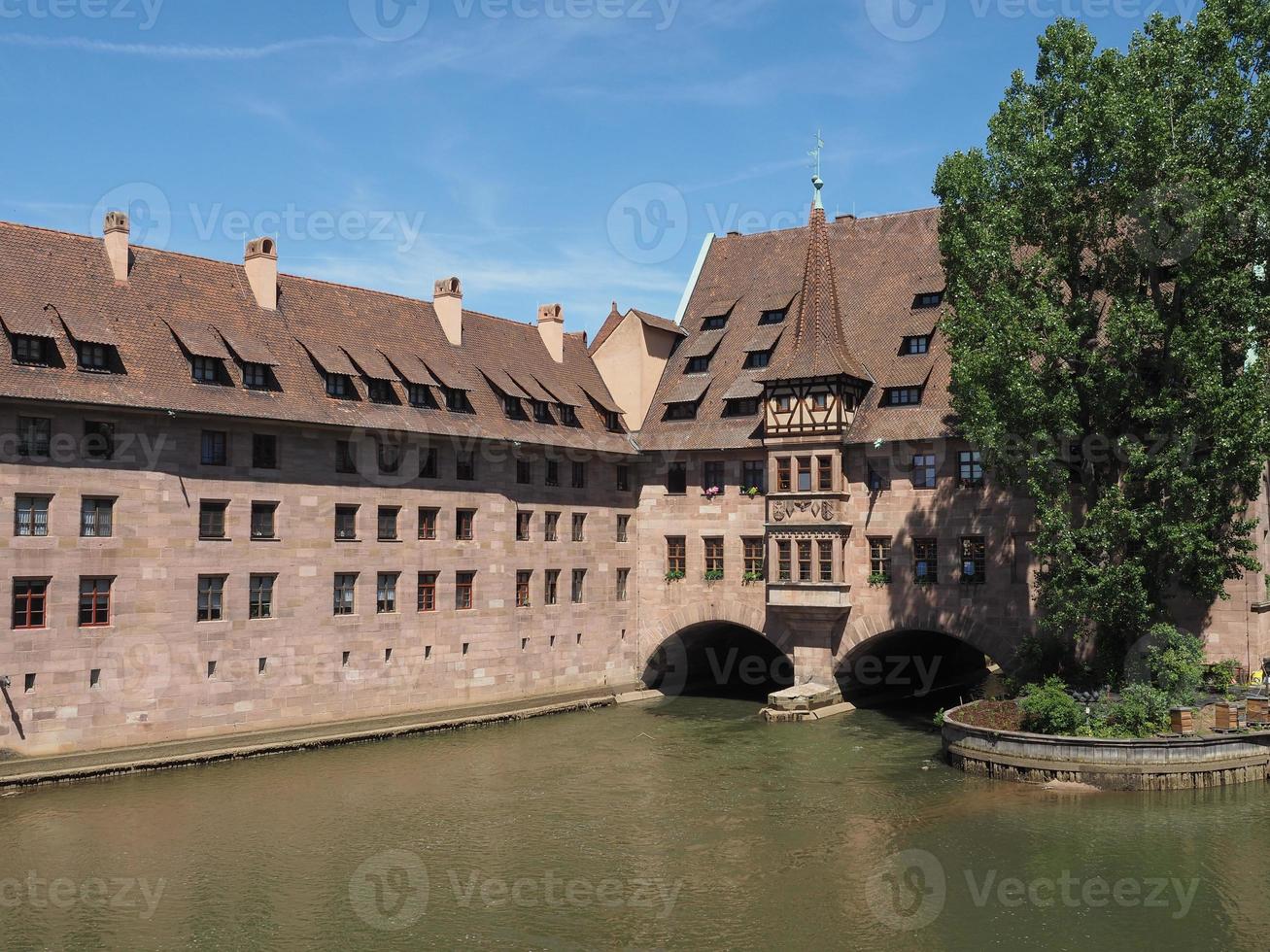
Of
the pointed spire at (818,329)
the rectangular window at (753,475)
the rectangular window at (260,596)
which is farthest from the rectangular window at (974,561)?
the rectangular window at (260,596)

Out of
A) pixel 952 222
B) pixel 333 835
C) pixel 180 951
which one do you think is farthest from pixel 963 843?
pixel 952 222

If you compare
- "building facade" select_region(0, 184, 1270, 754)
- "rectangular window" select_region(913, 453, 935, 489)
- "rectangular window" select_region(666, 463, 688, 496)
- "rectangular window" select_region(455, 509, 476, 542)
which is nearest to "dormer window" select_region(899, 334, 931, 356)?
"building facade" select_region(0, 184, 1270, 754)

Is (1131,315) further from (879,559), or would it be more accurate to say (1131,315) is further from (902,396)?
(879,559)

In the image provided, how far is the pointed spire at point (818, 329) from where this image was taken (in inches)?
1884

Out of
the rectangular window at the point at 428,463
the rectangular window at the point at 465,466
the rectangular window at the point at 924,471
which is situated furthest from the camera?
the rectangular window at the point at 465,466

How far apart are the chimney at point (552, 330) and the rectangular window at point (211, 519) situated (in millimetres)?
19949

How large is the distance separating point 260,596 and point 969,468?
26.3m

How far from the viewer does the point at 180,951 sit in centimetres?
2241

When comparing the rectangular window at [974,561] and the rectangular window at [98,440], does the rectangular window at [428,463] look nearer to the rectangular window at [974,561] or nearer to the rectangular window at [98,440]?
the rectangular window at [98,440]

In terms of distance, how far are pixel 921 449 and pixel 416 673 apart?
835 inches

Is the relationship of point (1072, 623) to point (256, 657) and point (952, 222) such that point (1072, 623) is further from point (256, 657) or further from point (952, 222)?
point (256, 657)

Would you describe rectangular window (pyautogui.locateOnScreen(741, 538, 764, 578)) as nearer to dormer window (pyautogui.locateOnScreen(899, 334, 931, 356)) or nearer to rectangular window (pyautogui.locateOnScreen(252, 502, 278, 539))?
dormer window (pyautogui.locateOnScreen(899, 334, 931, 356))

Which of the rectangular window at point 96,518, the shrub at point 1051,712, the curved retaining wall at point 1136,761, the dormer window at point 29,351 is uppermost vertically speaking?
the dormer window at point 29,351

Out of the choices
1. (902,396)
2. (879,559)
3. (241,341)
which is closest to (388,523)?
(241,341)
